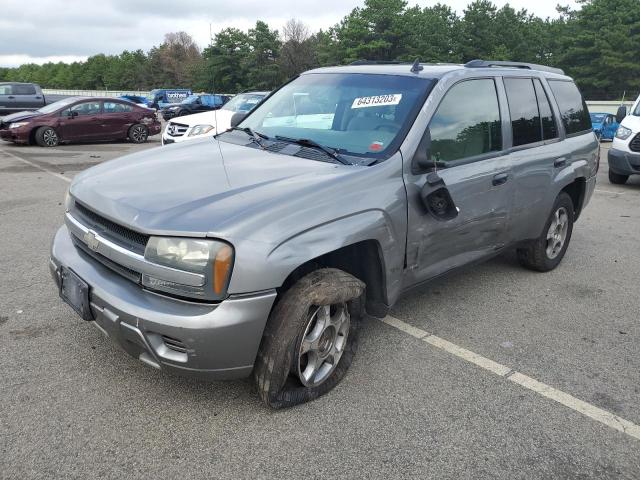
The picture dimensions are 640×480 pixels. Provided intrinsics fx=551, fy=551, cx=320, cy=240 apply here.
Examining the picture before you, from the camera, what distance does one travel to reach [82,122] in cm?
1563

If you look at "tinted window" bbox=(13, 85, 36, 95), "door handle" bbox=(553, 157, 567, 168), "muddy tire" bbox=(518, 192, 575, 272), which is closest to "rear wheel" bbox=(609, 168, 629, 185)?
"muddy tire" bbox=(518, 192, 575, 272)

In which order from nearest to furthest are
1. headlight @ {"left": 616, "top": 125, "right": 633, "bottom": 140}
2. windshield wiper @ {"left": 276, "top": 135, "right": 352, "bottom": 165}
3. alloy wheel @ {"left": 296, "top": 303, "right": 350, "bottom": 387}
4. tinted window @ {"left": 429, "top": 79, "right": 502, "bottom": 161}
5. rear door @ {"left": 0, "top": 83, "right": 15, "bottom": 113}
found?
alloy wheel @ {"left": 296, "top": 303, "right": 350, "bottom": 387}, windshield wiper @ {"left": 276, "top": 135, "right": 352, "bottom": 165}, tinted window @ {"left": 429, "top": 79, "right": 502, "bottom": 161}, headlight @ {"left": 616, "top": 125, "right": 633, "bottom": 140}, rear door @ {"left": 0, "top": 83, "right": 15, "bottom": 113}

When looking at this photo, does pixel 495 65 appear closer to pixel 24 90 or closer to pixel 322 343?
pixel 322 343

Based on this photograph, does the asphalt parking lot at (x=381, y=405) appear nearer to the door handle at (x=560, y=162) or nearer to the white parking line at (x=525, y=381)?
the white parking line at (x=525, y=381)

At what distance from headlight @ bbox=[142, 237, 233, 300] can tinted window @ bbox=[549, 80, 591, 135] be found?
3734 millimetres

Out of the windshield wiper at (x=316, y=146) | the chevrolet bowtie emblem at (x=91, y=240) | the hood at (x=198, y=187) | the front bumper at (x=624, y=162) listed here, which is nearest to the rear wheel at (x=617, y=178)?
the front bumper at (x=624, y=162)

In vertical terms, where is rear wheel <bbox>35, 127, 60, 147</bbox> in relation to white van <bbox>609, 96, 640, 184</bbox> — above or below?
below

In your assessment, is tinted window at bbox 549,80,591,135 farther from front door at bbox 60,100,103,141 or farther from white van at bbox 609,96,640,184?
front door at bbox 60,100,103,141

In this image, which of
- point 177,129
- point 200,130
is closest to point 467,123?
point 200,130

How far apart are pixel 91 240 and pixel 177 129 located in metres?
9.35

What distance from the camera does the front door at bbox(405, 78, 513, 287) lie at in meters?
3.35

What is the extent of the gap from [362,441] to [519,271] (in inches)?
124

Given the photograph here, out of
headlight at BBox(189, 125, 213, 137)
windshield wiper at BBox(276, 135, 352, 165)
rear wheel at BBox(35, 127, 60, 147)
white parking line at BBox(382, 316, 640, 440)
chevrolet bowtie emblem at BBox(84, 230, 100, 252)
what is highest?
windshield wiper at BBox(276, 135, 352, 165)

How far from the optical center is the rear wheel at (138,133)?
17109 mm
